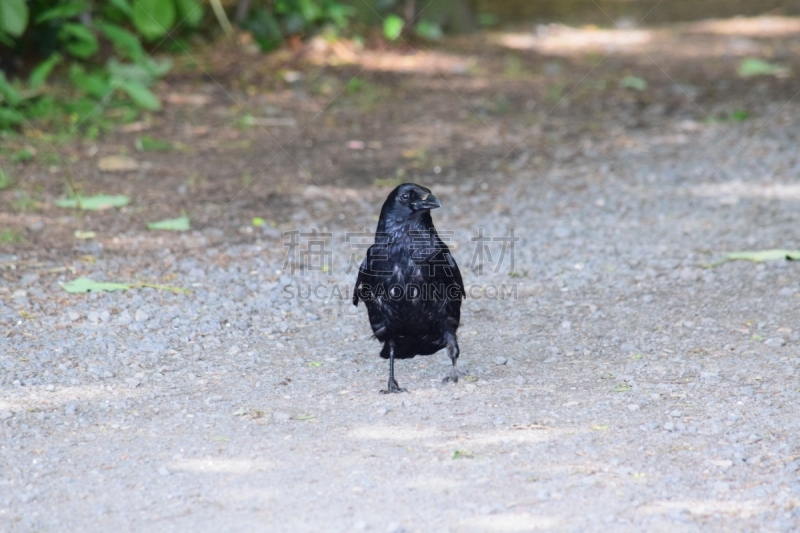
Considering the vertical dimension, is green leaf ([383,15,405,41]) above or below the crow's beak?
above

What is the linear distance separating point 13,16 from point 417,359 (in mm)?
5100

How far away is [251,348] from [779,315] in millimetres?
2920

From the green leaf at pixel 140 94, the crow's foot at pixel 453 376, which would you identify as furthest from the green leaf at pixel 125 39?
the crow's foot at pixel 453 376

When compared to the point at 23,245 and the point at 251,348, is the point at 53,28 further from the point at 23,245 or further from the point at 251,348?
the point at 251,348

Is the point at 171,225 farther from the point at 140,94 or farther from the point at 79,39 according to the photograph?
the point at 79,39

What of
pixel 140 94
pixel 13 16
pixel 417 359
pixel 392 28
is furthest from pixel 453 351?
pixel 392 28

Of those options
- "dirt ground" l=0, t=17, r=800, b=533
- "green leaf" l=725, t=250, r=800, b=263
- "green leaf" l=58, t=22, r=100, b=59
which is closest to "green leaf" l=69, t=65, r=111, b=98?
"green leaf" l=58, t=22, r=100, b=59

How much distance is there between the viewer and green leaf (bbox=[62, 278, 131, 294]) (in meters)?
5.44

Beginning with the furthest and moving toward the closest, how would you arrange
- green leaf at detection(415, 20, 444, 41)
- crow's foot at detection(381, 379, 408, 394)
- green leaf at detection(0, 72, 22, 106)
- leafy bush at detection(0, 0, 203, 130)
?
green leaf at detection(415, 20, 444, 41) < leafy bush at detection(0, 0, 203, 130) < green leaf at detection(0, 72, 22, 106) < crow's foot at detection(381, 379, 408, 394)

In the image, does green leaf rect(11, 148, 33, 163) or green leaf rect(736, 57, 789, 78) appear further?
green leaf rect(736, 57, 789, 78)

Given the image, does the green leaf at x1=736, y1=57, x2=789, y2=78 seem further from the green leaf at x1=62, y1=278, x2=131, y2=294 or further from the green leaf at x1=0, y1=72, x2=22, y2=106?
the green leaf at x1=62, y1=278, x2=131, y2=294

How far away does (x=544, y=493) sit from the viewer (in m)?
3.37

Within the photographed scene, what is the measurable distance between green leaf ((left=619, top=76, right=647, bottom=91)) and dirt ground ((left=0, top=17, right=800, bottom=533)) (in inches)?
2.5

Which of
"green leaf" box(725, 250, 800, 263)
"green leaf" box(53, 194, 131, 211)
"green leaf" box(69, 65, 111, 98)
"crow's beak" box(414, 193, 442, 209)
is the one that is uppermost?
"green leaf" box(69, 65, 111, 98)
